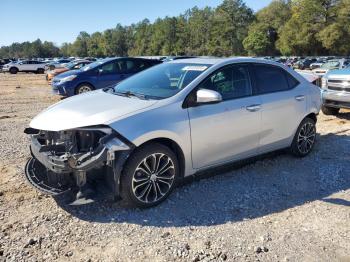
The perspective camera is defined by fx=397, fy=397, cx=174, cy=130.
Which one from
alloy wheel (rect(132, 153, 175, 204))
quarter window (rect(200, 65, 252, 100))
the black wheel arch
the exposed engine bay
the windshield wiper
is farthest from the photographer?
quarter window (rect(200, 65, 252, 100))

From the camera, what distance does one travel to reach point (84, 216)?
14.4 feet

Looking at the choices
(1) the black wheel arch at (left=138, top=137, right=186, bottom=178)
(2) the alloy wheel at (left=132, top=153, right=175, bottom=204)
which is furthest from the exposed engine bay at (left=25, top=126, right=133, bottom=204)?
(1) the black wheel arch at (left=138, top=137, right=186, bottom=178)

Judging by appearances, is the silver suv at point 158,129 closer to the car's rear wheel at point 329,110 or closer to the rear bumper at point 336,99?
the rear bumper at point 336,99

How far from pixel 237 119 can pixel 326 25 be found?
82668mm

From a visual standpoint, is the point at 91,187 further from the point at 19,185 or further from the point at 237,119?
the point at 237,119

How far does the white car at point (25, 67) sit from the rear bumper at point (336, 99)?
39311 millimetres

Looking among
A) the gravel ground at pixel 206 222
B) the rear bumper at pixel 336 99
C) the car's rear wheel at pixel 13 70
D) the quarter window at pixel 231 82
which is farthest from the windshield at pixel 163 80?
the car's rear wheel at pixel 13 70

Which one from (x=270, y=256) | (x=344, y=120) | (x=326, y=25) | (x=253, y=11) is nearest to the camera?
(x=270, y=256)

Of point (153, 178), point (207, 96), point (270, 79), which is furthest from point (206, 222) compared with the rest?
point (270, 79)

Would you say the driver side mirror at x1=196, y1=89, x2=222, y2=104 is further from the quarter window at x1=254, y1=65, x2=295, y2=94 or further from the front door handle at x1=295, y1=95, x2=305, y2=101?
the front door handle at x1=295, y1=95, x2=305, y2=101

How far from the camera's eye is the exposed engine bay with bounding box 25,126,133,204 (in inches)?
161

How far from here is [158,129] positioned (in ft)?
14.4

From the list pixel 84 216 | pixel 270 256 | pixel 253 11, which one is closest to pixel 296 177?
pixel 270 256

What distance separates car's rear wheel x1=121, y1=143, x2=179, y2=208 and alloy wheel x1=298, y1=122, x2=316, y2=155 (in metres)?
2.67
